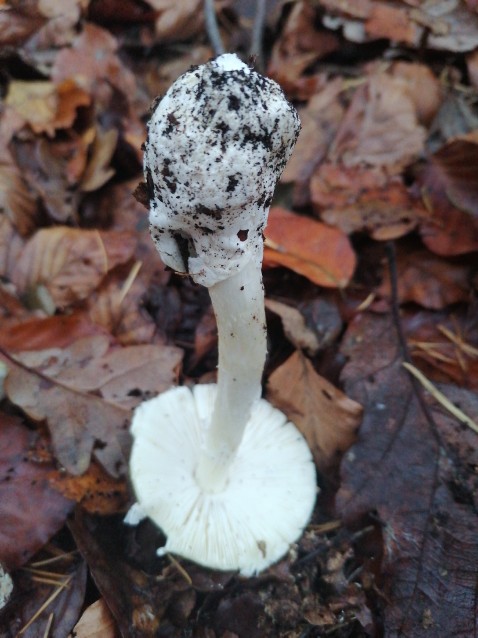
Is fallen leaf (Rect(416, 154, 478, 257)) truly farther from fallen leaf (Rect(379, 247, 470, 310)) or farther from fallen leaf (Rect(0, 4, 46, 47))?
fallen leaf (Rect(0, 4, 46, 47))

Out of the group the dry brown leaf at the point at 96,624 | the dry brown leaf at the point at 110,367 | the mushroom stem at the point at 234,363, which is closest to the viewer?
the mushroom stem at the point at 234,363

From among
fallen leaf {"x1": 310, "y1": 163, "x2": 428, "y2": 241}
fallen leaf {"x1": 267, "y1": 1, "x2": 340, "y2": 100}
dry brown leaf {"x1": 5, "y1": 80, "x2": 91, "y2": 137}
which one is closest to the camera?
fallen leaf {"x1": 310, "y1": 163, "x2": 428, "y2": 241}

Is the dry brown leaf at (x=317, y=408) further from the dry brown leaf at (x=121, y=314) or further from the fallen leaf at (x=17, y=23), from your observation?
the fallen leaf at (x=17, y=23)

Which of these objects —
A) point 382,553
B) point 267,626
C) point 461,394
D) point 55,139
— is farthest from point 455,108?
point 267,626

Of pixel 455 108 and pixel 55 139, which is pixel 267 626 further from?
pixel 455 108

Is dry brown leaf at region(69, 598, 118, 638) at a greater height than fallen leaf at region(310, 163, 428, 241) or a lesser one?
lesser

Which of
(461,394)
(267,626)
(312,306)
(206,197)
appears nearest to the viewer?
(206,197)

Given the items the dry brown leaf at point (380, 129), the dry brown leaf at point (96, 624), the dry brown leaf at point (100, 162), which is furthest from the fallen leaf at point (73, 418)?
the dry brown leaf at point (380, 129)

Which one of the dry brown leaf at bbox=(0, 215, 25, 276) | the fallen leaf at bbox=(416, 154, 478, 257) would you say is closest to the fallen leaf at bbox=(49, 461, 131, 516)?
the dry brown leaf at bbox=(0, 215, 25, 276)
